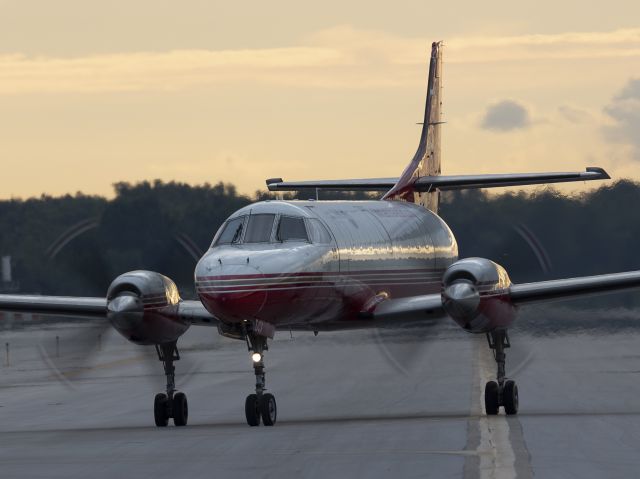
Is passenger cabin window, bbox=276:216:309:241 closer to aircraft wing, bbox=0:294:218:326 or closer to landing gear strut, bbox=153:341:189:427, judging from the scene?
aircraft wing, bbox=0:294:218:326

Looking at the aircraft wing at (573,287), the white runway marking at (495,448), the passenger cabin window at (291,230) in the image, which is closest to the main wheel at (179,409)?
the passenger cabin window at (291,230)

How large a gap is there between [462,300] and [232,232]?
12.3 feet

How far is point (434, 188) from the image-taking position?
33.3m

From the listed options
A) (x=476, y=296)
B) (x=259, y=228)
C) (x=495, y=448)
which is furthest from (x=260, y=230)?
(x=495, y=448)

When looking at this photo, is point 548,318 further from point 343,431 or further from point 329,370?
point 343,431

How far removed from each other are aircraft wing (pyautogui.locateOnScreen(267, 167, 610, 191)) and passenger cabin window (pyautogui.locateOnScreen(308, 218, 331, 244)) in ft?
21.2

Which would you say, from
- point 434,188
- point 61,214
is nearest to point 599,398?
point 434,188

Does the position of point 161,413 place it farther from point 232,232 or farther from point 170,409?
point 232,232

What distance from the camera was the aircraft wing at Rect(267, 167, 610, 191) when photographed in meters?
29.1

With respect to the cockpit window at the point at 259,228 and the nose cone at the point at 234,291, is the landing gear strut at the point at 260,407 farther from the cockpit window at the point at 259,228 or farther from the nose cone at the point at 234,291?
the cockpit window at the point at 259,228

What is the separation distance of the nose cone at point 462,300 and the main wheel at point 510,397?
134 centimetres

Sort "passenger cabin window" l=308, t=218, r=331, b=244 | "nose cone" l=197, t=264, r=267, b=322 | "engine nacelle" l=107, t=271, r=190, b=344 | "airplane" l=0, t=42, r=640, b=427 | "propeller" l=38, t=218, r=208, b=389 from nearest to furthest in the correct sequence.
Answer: "nose cone" l=197, t=264, r=267, b=322
"airplane" l=0, t=42, r=640, b=427
"engine nacelle" l=107, t=271, r=190, b=344
"passenger cabin window" l=308, t=218, r=331, b=244
"propeller" l=38, t=218, r=208, b=389

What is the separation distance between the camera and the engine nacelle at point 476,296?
23.4 metres

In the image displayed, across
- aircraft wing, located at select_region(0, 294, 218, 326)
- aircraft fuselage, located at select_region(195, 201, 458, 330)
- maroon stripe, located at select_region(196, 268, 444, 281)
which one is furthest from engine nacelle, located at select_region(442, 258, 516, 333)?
aircraft wing, located at select_region(0, 294, 218, 326)
